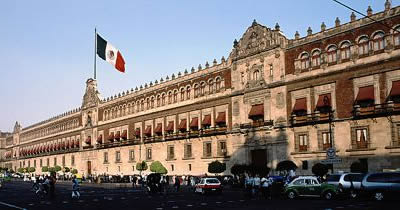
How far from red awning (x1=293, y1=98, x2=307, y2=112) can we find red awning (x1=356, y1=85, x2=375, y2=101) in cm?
577

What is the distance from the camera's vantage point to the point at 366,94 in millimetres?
36625

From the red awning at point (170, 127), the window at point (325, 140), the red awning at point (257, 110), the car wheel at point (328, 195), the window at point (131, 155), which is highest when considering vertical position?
the red awning at point (257, 110)

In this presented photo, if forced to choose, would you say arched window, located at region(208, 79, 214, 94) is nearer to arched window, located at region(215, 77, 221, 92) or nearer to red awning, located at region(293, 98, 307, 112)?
arched window, located at region(215, 77, 221, 92)

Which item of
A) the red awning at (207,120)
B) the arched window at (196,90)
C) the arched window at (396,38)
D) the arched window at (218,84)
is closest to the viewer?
the arched window at (396,38)

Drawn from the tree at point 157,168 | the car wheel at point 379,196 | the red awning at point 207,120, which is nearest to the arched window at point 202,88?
the red awning at point 207,120

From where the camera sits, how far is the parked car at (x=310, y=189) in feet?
86.4

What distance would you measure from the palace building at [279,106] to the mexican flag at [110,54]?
16.0 m

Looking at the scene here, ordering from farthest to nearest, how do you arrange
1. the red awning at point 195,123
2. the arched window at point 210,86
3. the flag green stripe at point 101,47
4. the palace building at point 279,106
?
the red awning at point 195,123 → the arched window at point 210,86 → the palace building at point 279,106 → the flag green stripe at point 101,47

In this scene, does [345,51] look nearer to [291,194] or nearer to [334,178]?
[334,178]

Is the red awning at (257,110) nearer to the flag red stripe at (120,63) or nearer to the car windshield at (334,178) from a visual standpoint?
the car windshield at (334,178)

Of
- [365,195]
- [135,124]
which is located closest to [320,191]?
[365,195]

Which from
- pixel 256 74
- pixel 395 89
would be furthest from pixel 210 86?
pixel 395 89

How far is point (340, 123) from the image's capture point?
128ft

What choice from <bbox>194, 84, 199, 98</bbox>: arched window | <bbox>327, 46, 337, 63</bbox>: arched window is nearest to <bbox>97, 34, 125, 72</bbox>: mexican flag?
<bbox>327, 46, 337, 63</bbox>: arched window
